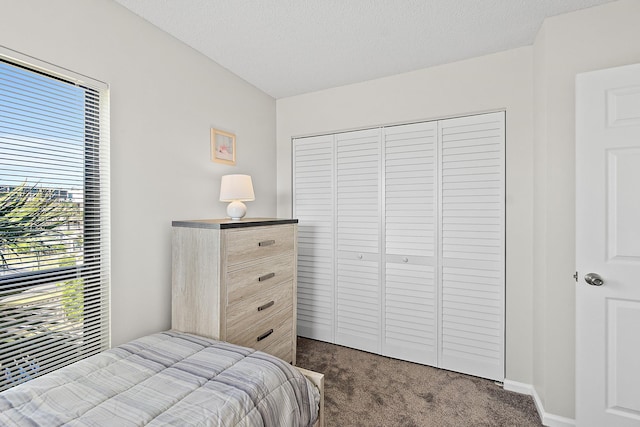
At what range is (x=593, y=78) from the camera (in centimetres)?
167

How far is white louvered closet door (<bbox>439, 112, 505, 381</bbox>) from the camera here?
2.32 metres

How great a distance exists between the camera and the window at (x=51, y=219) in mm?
1339

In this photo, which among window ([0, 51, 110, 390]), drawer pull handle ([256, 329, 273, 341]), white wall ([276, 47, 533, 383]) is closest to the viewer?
window ([0, 51, 110, 390])

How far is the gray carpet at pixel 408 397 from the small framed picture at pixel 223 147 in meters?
1.83

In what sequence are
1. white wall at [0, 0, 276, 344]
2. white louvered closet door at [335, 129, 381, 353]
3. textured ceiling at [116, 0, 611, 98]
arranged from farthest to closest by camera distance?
white louvered closet door at [335, 129, 381, 353], textured ceiling at [116, 0, 611, 98], white wall at [0, 0, 276, 344]

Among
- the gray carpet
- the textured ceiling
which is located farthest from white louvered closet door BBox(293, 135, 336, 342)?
the textured ceiling

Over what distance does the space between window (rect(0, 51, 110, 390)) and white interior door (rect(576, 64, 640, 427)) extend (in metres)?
2.67

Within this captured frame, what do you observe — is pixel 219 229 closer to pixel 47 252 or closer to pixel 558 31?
pixel 47 252

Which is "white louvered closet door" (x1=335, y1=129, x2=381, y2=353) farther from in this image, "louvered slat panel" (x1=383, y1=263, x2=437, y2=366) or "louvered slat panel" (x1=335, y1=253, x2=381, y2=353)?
"louvered slat panel" (x1=383, y1=263, x2=437, y2=366)

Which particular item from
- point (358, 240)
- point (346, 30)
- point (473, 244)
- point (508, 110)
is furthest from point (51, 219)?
point (508, 110)

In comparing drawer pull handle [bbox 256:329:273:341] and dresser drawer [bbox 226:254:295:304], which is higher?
dresser drawer [bbox 226:254:295:304]

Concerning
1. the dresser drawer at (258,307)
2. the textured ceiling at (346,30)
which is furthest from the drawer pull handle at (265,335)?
the textured ceiling at (346,30)

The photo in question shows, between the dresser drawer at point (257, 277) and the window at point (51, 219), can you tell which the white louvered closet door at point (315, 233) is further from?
the window at point (51, 219)

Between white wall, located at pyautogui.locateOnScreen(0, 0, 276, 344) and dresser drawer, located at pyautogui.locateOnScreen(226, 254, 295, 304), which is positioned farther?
dresser drawer, located at pyautogui.locateOnScreen(226, 254, 295, 304)
